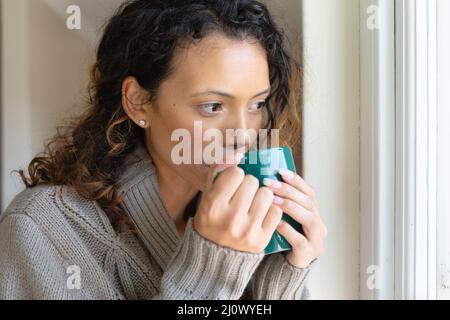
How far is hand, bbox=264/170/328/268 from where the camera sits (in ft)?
2.20

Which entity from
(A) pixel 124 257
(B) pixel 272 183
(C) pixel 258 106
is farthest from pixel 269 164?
(A) pixel 124 257

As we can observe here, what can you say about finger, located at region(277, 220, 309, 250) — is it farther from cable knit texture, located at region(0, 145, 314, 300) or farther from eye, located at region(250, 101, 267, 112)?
eye, located at region(250, 101, 267, 112)

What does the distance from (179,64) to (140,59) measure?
0.06 metres

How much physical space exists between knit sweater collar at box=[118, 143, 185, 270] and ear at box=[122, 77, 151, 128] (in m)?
0.07

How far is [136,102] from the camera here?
2.53ft

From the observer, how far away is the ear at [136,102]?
0.76 meters

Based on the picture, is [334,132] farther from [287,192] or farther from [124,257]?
[124,257]

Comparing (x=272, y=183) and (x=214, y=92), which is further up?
(x=214, y=92)

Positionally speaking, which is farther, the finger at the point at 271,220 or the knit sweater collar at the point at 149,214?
the knit sweater collar at the point at 149,214

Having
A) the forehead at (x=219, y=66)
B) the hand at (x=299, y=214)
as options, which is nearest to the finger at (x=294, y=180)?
the hand at (x=299, y=214)

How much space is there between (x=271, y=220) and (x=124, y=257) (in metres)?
0.22

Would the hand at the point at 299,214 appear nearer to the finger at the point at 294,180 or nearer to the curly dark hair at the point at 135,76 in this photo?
the finger at the point at 294,180

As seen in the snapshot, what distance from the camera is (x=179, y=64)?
728 mm
